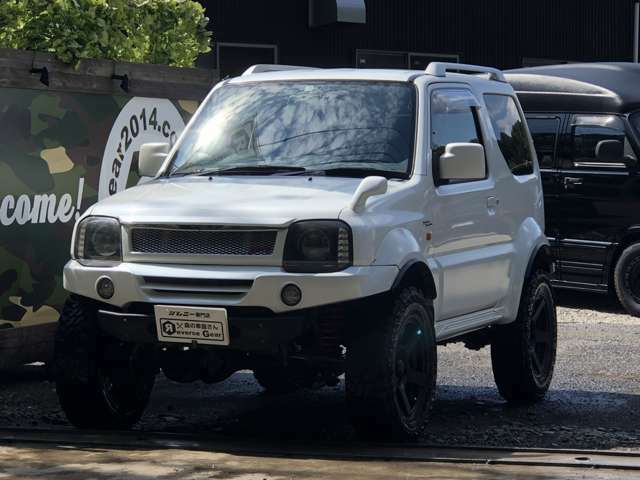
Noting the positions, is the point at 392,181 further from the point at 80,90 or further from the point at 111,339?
the point at 80,90

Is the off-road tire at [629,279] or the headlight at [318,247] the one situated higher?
the headlight at [318,247]

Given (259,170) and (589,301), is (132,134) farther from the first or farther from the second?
(589,301)

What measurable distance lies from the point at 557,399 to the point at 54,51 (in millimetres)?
3776

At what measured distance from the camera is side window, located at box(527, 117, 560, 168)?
49.0ft

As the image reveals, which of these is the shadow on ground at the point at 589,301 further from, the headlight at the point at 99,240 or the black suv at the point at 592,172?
the headlight at the point at 99,240

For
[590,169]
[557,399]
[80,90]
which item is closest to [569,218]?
[590,169]

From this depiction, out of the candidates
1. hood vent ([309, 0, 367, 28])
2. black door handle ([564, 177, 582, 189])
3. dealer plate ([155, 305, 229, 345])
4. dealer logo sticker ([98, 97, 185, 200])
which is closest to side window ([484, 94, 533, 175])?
dealer logo sticker ([98, 97, 185, 200])

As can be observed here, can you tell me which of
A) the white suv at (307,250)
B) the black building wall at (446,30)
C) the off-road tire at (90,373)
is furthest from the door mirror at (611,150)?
the black building wall at (446,30)

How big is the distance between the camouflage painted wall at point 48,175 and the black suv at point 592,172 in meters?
5.54

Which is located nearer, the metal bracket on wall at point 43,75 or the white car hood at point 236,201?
the white car hood at point 236,201

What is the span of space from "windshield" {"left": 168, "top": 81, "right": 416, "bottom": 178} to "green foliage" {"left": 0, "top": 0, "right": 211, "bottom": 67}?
1.56 metres

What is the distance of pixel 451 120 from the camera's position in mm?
8789

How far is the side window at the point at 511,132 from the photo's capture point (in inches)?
374

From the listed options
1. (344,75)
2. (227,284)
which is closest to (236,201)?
(227,284)
